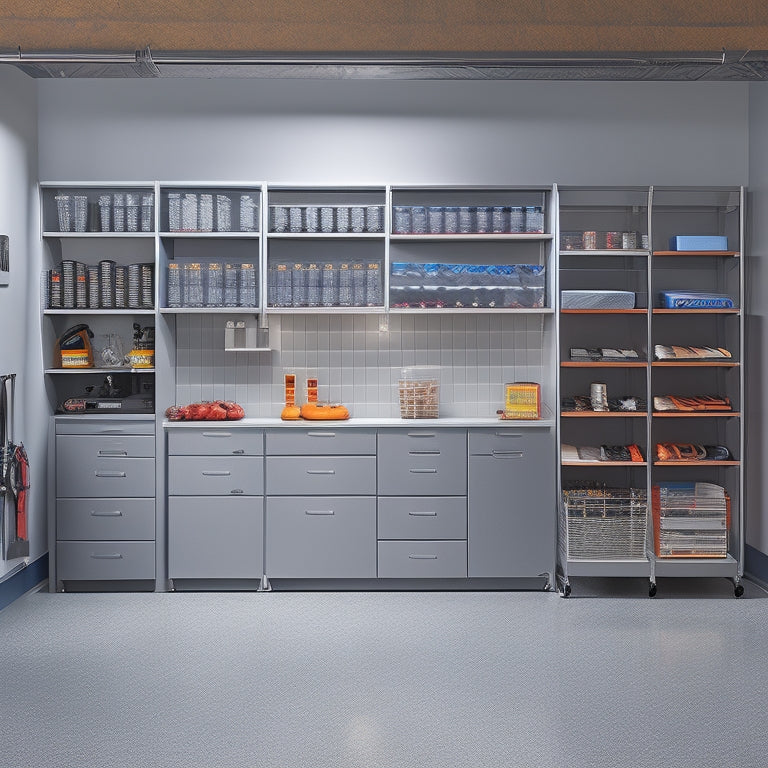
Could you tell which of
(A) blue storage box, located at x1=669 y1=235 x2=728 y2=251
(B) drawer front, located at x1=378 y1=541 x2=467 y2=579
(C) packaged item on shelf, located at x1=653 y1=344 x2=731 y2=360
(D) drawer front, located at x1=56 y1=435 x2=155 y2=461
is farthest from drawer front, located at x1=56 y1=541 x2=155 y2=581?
(A) blue storage box, located at x1=669 y1=235 x2=728 y2=251

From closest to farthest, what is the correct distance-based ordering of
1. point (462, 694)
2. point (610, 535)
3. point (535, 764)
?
point (535, 764), point (462, 694), point (610, 535)

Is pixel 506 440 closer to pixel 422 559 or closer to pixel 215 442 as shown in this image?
pixel 422 559

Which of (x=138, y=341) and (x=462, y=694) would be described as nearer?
(x=462, y=694)

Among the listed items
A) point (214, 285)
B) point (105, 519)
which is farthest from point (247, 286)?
point (105, 519)

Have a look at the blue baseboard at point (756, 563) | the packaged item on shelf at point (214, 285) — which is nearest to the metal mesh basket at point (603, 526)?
the blue baseboard at point (756, 563)

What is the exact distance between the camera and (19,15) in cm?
279

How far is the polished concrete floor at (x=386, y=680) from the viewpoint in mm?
3393

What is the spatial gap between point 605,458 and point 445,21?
134 inches

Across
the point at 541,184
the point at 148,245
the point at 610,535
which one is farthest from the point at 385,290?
the point at 610,535

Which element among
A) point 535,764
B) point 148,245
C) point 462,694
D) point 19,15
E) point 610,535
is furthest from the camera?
point 148,245

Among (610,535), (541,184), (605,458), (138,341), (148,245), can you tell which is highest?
(541,184)

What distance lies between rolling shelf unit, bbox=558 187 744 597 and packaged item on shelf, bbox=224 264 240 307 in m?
2.04

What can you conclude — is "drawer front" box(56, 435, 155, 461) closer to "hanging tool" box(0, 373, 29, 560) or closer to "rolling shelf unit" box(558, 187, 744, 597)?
"hanging tool" box(0, 373, 29, 560)

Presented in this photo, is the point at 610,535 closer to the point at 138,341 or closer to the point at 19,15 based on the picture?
the point at 138,341
